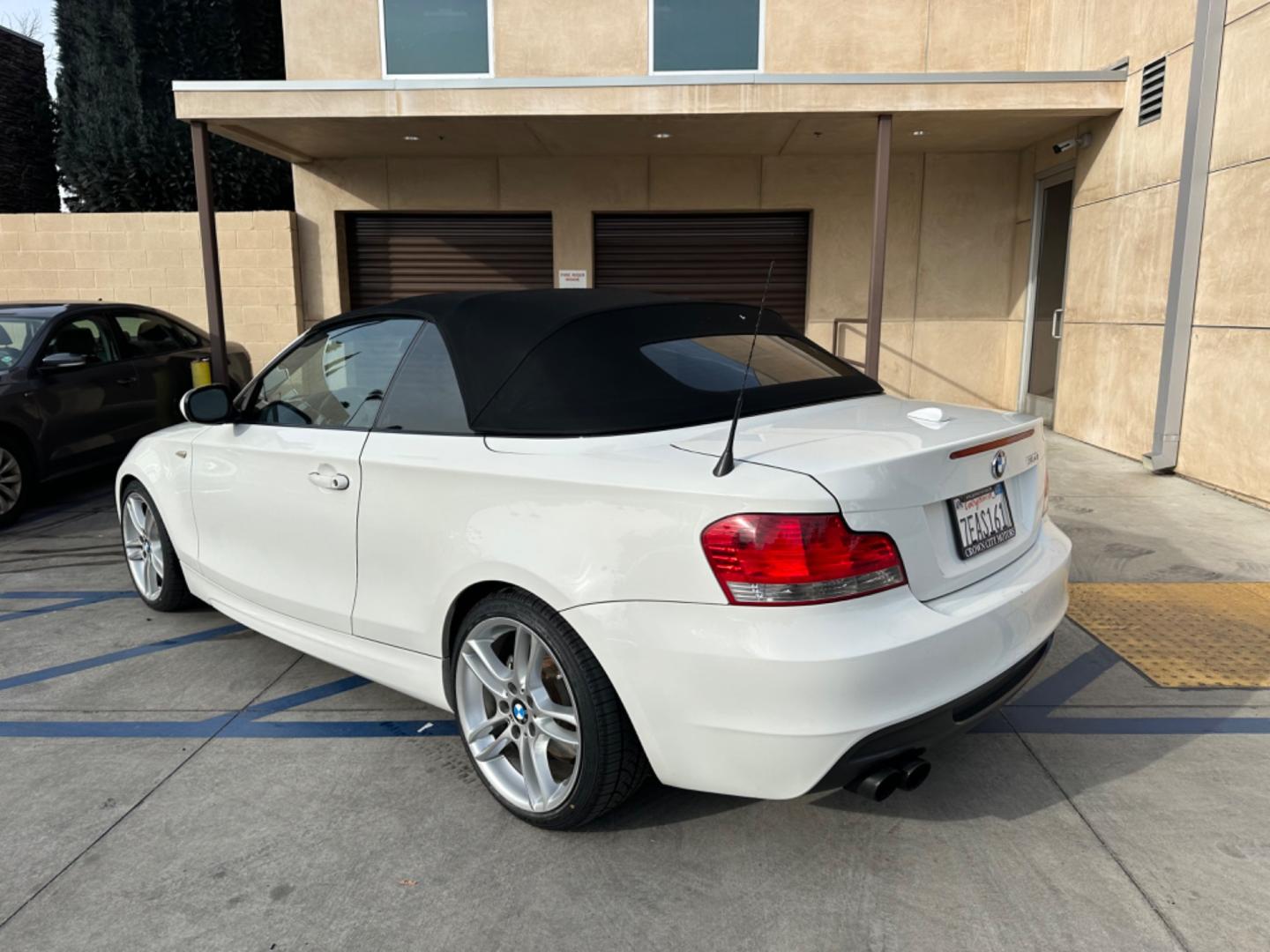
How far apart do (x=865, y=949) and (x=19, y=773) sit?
2.85 m

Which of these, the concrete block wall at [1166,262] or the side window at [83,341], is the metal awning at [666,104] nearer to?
the concrete block wall at [1166,262]

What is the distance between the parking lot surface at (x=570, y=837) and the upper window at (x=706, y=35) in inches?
363

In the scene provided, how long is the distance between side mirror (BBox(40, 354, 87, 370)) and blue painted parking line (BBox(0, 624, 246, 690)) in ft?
12.9

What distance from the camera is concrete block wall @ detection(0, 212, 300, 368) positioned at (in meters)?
Result: 11.9

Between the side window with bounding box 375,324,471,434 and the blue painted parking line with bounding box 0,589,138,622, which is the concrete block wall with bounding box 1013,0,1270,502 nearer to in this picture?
the side window with bounding box 375,324,471,434

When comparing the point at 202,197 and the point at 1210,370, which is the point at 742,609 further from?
the point at 202,197

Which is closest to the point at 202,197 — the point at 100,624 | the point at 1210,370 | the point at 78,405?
the point at 78,405

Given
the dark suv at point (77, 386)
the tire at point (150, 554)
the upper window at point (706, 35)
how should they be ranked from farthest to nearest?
the upper window at point (706, 35) < the dark suv at point (77, 386) < the tire at point (150, 554)

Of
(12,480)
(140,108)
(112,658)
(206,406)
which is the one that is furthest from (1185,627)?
(140,108)

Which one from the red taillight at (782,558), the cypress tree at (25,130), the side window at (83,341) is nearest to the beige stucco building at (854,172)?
the side window at (83,341)

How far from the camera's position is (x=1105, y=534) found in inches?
239

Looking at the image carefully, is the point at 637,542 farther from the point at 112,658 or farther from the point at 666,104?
the point at 666,104

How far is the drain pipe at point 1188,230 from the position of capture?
718cm

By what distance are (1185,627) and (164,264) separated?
1217cm
